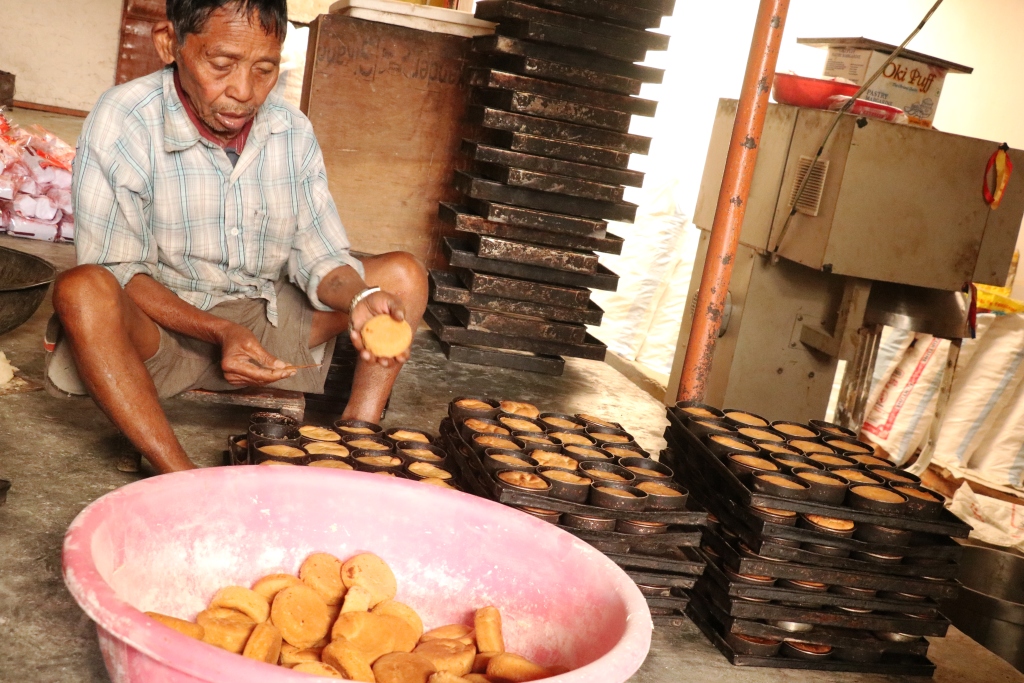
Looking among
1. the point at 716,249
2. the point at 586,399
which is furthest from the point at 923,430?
the point at 716,249

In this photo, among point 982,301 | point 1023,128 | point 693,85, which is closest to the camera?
point 982,301

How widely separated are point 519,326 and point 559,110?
0.89 metres

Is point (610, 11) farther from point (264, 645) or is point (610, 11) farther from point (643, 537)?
point (264, 645)

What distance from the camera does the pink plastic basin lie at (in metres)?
1.46

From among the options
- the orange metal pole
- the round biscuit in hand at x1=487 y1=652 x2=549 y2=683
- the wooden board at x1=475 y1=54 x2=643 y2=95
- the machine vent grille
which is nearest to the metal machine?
the machine vent grille

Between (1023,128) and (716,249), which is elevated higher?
(1023,128)

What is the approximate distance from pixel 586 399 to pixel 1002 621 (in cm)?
165

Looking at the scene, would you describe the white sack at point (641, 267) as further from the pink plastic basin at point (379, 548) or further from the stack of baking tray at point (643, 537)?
the pink plastic basin at point (379, 548)

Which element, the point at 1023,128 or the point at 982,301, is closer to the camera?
the point at 982,301

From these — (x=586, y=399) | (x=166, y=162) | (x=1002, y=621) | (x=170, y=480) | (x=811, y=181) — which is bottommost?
(x=1002, y=621)

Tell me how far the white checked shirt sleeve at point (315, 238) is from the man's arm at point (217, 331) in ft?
1.09

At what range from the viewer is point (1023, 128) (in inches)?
254

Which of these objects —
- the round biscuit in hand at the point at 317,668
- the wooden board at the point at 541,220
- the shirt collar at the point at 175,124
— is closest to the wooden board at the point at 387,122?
the wooden board at the point at 541,220

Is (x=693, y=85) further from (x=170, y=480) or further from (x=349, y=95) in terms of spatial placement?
(x=170, y=480)
